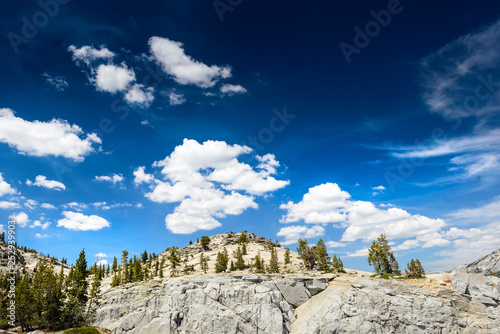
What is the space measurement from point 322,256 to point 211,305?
43.1 meters

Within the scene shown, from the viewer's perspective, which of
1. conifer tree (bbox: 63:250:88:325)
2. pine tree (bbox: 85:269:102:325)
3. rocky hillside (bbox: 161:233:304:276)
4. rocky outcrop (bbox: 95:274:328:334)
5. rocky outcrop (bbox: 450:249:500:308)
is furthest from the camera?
rocky hillside (bbox: 161:233:304:276)

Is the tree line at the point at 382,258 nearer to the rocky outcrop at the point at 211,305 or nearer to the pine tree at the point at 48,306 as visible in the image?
the rocky outcrop at the point at 211,305

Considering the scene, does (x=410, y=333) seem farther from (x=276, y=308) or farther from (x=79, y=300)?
(x=79, y=300)

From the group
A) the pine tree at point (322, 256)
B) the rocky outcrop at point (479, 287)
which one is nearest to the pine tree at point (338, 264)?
the pine tree at point (322, 256)

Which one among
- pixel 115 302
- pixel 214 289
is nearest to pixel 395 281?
pixel 214 289

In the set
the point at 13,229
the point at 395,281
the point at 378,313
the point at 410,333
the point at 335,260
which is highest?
the point at 13,229

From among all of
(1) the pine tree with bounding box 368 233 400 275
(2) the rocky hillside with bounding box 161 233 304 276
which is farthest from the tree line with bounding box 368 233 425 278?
(2) the rocky hillside with bounding box 161 233 304 276

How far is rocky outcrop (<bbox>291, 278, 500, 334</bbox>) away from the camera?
54.2 m

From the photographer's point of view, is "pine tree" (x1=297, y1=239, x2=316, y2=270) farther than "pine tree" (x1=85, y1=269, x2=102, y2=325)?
Yes

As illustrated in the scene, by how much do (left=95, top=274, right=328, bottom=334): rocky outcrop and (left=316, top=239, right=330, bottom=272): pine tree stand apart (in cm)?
1939

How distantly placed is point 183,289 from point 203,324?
1064cm

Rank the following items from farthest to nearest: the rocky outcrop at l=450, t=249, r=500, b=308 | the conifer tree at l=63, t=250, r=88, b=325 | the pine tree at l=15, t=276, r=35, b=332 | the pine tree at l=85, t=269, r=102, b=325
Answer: the pine tree at l=85, t=269, r=102, b=325 → the conifer tree at l=63, t=250, r=88, b=325 → the pine tree at l=15, t=276, r=35, b=332 → the rocky outcrop at l=450, t=249, r=500, b=308

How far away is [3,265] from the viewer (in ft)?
472

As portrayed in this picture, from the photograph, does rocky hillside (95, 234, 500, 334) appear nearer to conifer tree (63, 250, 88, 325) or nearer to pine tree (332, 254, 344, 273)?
conifer tree (63, 250, 88, 325)
